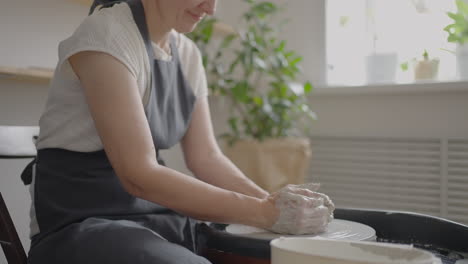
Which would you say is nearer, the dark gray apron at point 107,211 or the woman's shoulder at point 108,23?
the dark gray apron at point 107,211

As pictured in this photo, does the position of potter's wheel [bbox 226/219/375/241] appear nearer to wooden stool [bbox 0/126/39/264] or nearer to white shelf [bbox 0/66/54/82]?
wooden stool [bbox 0/126/39/264]

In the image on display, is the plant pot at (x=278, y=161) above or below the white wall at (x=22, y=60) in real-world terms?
below

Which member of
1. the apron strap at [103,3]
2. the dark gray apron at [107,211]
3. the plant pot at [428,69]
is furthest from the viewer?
the plant pot at [428,69]

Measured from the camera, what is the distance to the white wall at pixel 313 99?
1.83 meters

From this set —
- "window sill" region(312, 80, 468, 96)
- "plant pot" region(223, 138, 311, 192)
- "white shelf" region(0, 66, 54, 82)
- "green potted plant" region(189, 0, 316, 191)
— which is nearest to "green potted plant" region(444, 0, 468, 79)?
"window sill" region(312, 80, 468, 96)

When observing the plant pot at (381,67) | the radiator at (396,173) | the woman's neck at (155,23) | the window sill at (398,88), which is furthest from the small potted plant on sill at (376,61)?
the woman's neck at (155,23)

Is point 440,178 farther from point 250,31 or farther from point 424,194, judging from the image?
point 250,31

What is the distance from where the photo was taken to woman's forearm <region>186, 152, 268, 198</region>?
1.35 m

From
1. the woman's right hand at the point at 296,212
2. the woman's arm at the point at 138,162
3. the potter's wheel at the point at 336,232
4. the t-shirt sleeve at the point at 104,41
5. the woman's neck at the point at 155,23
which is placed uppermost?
the woman's neck at the point at 155,23

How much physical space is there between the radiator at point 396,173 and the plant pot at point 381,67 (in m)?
0.46

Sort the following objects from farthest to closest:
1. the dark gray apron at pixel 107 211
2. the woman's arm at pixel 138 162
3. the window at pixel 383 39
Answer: the window at pixel 383 39 < the woman's arm at pixel 138 162 < the dark gray apron at pixel 107 211

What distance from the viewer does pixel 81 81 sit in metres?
A: 1.09

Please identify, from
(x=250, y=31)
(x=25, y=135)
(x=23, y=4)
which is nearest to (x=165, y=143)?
(x=25, y=135)

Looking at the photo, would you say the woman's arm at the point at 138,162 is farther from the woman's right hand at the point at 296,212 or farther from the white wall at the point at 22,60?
the white wall at the point at 22,60
